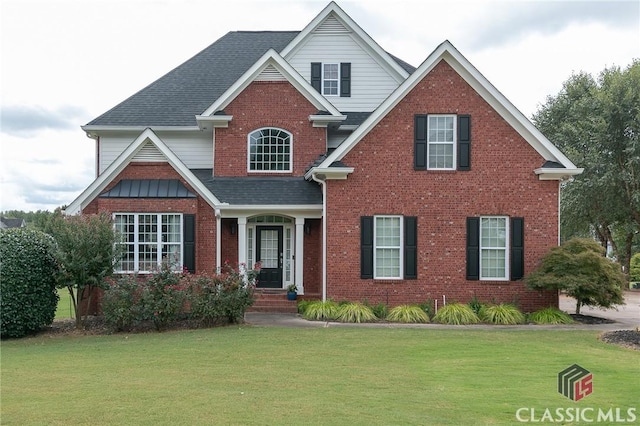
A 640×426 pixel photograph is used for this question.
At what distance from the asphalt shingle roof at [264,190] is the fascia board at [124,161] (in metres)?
0.76

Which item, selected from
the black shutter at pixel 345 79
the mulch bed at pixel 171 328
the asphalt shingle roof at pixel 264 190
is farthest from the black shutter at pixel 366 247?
the black shutter at pixel 345 79

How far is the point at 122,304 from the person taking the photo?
1567 centimetres

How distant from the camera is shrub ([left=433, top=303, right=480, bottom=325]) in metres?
16.8

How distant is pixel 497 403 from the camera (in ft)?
26.0

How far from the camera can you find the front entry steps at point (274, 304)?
1942cm

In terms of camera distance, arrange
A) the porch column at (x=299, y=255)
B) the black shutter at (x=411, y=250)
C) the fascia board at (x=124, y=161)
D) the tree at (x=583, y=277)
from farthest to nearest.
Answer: the porch column at (x=299, y=255) < the fascia board at (x=124, y=161) < the black shutter at (x=411, y=250) < the tree at (x=583, y=277)

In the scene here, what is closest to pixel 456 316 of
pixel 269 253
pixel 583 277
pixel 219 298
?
pixel 583 277

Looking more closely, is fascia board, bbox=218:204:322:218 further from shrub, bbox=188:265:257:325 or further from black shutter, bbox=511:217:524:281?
black shutter, bbox=511:217:524:281

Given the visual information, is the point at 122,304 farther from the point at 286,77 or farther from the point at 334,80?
the point at 334,80

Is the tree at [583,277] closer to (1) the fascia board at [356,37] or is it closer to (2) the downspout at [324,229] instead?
(2) the downspout at [324,229]

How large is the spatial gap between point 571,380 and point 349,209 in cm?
1006

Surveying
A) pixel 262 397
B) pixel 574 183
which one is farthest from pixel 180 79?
pixel 574 183

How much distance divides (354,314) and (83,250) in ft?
25.1

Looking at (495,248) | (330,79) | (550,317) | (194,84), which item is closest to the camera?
(550,317)
